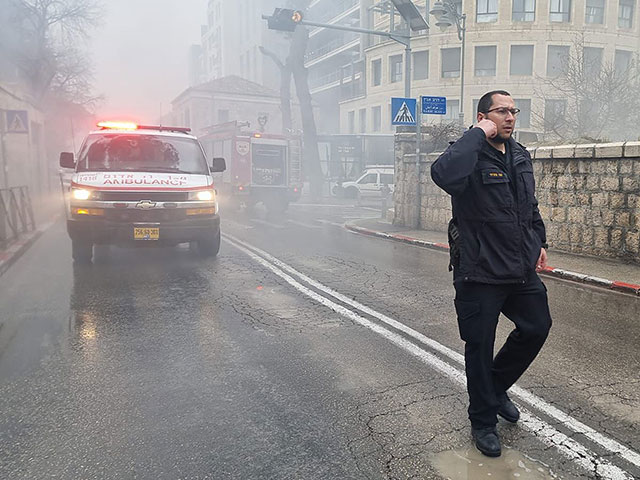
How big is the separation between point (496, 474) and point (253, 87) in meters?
56.6

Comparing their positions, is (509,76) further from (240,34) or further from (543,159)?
(240,34)

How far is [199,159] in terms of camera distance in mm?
9000

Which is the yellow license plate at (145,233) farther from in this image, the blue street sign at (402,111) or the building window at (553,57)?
the building window at (553,57)

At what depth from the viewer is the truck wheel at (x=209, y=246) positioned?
8781mm

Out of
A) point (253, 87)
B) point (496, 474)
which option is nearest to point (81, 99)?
point (253, 87)

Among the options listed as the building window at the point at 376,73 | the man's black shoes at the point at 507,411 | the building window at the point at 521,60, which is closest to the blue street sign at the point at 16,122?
the man's black shoes at the point at 507,411

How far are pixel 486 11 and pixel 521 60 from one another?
4168mm

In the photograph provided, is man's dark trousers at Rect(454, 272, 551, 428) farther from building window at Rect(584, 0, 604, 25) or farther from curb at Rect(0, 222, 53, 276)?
building window at Rect(584, 0, 604, 25)

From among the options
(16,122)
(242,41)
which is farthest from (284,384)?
(242,41)

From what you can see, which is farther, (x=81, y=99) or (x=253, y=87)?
(x=253, y=87)

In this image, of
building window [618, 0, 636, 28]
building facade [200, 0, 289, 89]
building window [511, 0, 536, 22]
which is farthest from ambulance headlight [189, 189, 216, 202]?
building facade [200, 0, 289, 89]

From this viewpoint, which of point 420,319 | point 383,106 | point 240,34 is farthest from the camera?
point 240,34

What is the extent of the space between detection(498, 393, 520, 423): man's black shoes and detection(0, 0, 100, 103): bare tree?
3500cm

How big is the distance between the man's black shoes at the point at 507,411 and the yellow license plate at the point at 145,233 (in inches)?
232
